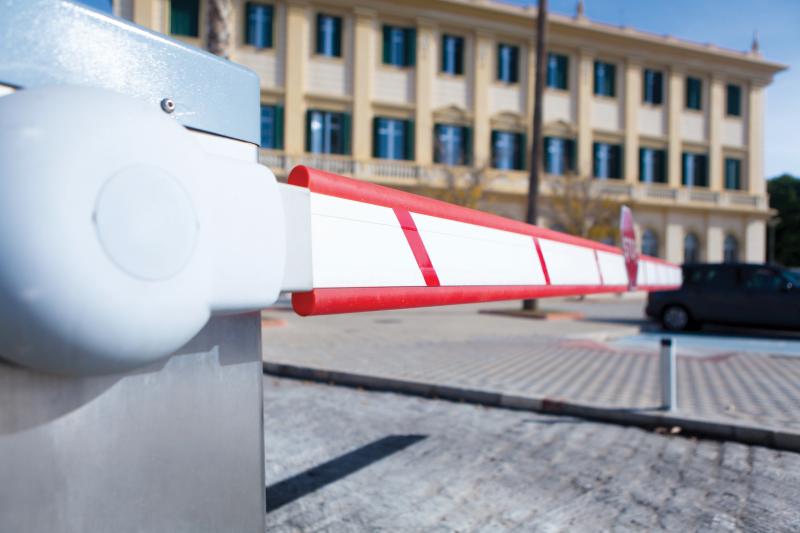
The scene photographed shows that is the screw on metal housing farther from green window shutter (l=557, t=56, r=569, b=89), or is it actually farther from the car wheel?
green window shutter (l=557, t=56, r=569, b=89)

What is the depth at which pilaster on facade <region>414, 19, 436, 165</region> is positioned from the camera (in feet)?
88.1

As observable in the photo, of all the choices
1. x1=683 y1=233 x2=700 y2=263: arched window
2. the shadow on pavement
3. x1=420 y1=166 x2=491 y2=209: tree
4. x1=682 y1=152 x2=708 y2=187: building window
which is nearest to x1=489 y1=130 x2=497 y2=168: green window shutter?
x1=420 y1=166 x2=491 y2=209: tree

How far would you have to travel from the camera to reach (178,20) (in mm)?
23859

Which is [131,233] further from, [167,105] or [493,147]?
[493,147]

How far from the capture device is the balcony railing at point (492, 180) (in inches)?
987

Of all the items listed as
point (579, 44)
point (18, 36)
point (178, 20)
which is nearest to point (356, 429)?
point (18, 36)

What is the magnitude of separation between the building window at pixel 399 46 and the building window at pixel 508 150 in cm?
494

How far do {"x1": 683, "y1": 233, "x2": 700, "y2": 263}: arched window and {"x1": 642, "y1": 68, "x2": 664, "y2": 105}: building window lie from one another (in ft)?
22.5

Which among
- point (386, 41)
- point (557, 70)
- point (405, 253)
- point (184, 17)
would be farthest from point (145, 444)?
point (557, 70)

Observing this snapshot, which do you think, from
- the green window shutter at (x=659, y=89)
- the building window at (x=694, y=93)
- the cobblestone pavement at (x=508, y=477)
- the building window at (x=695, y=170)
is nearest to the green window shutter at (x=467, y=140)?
the green window shutter at (x=659, y=89)

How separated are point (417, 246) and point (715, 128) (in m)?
35.1

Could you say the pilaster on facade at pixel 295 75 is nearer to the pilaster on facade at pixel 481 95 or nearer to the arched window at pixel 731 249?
the pilaster on facade at pixel 481 95

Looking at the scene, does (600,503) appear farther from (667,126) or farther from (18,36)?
(667,126)

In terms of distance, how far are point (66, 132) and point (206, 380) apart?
1.86ft
